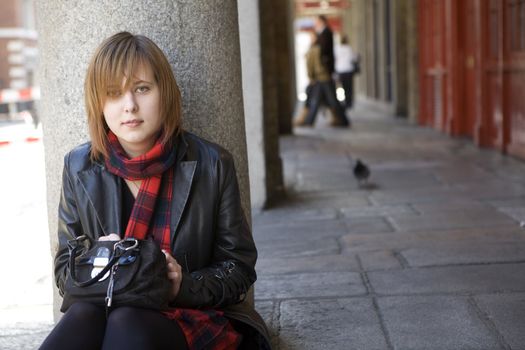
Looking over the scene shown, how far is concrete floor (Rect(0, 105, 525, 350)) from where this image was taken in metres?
3.36

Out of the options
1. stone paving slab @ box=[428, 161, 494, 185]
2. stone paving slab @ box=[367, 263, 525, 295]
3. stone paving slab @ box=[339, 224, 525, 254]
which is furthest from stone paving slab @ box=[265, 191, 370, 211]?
stone paving slab @ box=[367, 263, 525, 295]

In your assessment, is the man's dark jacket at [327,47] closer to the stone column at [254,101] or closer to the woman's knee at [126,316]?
the stone column at [254,101]

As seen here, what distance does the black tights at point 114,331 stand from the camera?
2.22 meters

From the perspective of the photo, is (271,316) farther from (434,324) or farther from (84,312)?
(84,312)

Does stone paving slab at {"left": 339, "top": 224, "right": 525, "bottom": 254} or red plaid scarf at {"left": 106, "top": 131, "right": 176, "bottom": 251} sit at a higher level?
red plaid scarf at {"left": 106, "top": 131, "right": 176, "bottom": 251}

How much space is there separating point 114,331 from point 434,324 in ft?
5.21

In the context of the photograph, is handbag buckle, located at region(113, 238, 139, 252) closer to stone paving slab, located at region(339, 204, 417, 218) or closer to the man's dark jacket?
stone paving slab, located at region(339, 204, 417, 218)

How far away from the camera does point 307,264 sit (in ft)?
15.1

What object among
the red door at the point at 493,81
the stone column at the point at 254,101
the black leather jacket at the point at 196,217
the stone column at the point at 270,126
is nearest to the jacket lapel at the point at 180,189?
the black leather jacket at the point at 196,217

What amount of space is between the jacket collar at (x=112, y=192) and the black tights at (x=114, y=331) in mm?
290

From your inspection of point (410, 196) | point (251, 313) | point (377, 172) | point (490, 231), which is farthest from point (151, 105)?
point (377, 172)

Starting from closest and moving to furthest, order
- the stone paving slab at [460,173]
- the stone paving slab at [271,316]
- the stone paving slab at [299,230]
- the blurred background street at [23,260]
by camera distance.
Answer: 1. the stone paving slab at [271,316]
2. the blurred background street at [23,260]
3. the stone paving slab at [299,230]
4. the stone paving slab at [460,173]

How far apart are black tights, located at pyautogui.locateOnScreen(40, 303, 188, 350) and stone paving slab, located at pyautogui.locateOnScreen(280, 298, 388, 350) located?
3.25ft

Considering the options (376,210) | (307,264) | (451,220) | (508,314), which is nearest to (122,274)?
(508,314)
